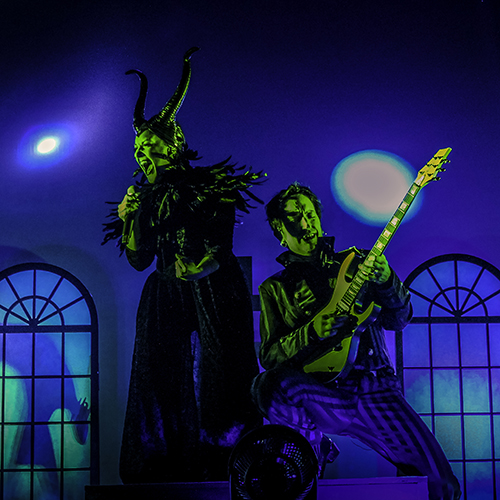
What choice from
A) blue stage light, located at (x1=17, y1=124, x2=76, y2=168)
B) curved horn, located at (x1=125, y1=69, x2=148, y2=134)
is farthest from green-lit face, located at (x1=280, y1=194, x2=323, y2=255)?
blue stage light, located at (x1=17, y1=124, x2=76, y2=168)

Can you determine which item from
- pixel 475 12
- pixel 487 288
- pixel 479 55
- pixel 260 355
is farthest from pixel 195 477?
pixel 475 12

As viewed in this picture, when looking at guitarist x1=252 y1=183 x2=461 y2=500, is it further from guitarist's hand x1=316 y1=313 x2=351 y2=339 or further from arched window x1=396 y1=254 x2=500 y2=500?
arched window x1=396 y1=254 x2=500 y2=500

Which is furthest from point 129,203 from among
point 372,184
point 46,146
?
point 372,184

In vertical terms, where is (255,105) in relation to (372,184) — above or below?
above

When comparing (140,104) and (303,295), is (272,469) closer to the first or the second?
(303,295)

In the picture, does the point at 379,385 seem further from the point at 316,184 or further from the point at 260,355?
the point at 316,184

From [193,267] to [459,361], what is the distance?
173cm

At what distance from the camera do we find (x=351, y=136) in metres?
3.54

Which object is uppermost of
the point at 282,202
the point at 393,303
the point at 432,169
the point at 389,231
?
the point at 432,169

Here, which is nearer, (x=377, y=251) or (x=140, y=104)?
(x=377, y=251)

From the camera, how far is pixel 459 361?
3.46 meters

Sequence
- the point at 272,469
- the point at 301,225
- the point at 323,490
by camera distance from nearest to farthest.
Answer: the point at 272,469
the point at 323,490
the point at 301,225

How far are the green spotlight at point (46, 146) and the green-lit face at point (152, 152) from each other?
2.31 ft

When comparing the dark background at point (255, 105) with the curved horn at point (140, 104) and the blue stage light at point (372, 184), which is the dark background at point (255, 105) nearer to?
the blue stage light at point (372, 184)
